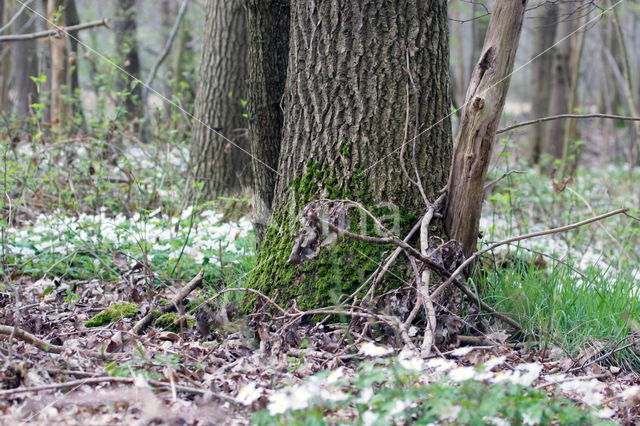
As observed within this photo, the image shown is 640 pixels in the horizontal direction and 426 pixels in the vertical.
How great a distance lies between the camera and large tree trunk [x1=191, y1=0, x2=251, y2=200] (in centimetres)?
660

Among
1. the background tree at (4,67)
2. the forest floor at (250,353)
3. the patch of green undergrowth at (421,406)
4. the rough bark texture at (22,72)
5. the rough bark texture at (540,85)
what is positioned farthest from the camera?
the rough bark texture at (540,85)

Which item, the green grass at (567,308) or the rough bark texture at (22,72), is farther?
the rough bark texture at (22,72)

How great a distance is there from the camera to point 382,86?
351 centimetres

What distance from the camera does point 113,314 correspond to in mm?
3719

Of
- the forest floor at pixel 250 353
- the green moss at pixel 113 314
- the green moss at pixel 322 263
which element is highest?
the green moss at pixel 322 263

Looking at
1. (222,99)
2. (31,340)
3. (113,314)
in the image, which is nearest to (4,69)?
(222,99)

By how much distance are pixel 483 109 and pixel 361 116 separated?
0.66 metres

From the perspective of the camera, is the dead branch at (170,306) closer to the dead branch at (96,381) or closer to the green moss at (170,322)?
the green moss at (170,322)

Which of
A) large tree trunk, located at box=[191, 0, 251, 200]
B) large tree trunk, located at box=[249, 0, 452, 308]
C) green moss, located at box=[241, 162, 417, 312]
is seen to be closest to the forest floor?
green moss, located at box=[241, 162, 417, 312]

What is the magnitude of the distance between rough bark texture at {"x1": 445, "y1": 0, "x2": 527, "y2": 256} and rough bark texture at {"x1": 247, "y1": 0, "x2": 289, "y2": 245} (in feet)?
4.05

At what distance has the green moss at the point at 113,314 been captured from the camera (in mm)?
3641

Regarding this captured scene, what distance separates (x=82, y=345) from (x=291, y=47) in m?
2.01

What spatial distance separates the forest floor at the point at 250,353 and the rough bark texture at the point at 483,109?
585 millimetres

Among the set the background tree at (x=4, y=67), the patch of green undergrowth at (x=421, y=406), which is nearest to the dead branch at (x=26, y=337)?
the patch of green undergrowth at (x=421, y=406)
